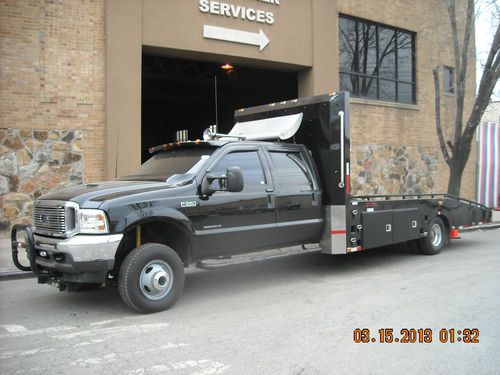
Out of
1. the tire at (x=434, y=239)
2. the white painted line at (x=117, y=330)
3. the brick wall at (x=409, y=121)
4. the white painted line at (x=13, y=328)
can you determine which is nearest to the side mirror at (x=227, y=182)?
the white painted line at (x=117, y=330)

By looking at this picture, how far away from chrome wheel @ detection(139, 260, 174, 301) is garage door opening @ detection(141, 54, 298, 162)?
843 cm

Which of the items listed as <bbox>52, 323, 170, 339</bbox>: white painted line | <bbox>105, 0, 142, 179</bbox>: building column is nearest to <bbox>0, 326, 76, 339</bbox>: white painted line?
<bbox>52, 323, 170, 339</bbox>: white painted line

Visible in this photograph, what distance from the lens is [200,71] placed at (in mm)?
19359

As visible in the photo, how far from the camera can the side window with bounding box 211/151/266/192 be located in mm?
6625

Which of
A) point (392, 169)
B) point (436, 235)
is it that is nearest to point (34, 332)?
point (436, 235)

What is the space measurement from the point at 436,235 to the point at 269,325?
238 inches

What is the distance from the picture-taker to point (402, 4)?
18203 mm

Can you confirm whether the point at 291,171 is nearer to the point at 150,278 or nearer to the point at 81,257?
the point at 150,278

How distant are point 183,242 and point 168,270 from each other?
20.8 inches

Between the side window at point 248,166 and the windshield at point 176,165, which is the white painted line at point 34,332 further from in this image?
the side window at point 248,166

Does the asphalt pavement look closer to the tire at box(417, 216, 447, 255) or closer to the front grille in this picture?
the front grille

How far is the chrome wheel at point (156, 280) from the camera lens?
555cm

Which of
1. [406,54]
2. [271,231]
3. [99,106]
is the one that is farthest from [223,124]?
[271,231]

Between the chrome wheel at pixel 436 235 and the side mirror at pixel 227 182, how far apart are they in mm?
5412
